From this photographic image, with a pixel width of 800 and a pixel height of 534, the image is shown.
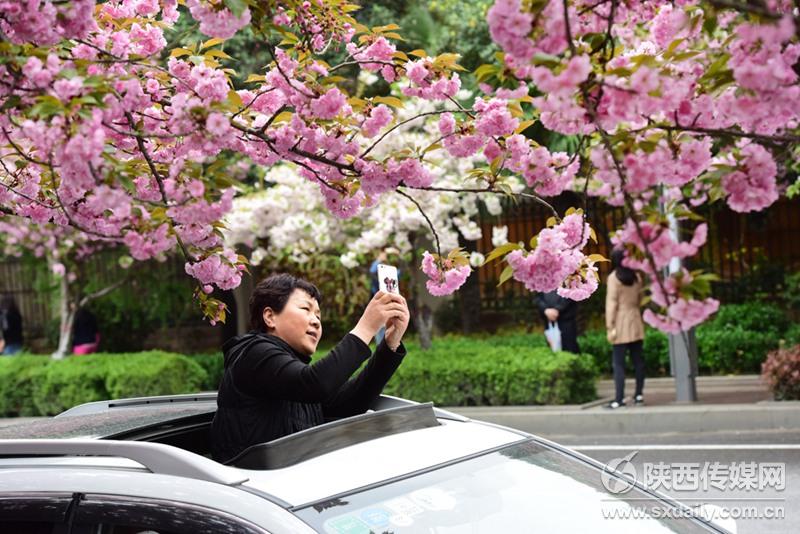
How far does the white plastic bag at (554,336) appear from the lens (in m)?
13.8

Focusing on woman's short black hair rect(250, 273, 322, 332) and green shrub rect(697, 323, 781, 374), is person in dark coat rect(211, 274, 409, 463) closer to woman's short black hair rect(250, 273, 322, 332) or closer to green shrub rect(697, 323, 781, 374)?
woman's short black hair rect(250, 273, 322, 332)

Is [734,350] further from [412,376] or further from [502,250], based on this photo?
[502,250]

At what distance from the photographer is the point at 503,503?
2910 mm

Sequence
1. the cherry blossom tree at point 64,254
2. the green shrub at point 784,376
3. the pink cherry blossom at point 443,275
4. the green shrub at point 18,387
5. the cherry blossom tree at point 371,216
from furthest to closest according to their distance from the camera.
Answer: the cherry blossom tree at point 64,254 → the green shrub at point 18,387 → the cherry blossom tree at point 371,216 → the green shrub at point 784,376 → the pink cherry blossom at point 443,275

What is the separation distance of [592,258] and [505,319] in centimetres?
1561

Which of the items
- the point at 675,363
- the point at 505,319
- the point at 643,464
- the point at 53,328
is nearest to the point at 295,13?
the point at 643,464

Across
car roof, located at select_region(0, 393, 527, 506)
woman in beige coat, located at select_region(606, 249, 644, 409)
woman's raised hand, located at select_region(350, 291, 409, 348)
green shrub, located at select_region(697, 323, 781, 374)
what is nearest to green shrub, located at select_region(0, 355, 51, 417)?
woman in beige coat, located at select_region(606, 249, 644, 409)

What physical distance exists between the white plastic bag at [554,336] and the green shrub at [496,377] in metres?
0.89

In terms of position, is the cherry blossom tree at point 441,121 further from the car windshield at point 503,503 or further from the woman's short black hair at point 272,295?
the car windshield at point 503,503

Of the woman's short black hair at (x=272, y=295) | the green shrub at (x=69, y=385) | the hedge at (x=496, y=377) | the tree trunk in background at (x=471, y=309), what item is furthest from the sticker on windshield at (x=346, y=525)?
the tree trunk in background at (x=471, y=309)

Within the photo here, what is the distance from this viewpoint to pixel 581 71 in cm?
270

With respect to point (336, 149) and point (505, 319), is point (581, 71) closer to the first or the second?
point (336, 149)

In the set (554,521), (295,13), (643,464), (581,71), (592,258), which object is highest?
(295,13)

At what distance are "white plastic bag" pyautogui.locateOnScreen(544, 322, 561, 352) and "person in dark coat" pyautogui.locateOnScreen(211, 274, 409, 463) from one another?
9844 mm
